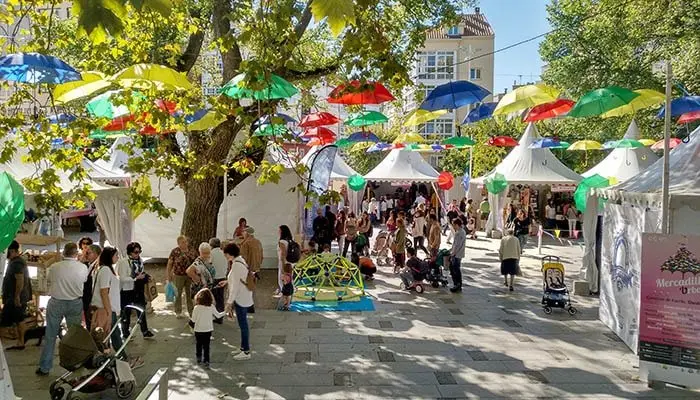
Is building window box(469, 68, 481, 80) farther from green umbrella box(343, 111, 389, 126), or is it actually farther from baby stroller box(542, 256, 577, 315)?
baby stroller box(542, 256, 577, 315)

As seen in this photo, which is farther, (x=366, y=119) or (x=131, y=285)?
(x=366, y=119)

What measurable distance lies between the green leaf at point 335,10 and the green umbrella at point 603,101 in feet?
23.0

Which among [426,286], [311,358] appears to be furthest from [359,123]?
[311,358]

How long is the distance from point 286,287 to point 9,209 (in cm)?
545

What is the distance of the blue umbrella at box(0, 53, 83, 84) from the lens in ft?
20.4

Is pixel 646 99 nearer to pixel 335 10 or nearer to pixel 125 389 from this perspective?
pixel 335 10

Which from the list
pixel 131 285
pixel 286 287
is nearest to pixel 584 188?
pixel 286 287

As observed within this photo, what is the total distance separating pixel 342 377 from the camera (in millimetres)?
6805

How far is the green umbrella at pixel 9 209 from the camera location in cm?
535

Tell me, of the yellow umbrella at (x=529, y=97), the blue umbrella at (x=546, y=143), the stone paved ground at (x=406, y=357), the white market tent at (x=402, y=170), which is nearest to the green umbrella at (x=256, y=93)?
the stone paved ground at (x=406, y=357)

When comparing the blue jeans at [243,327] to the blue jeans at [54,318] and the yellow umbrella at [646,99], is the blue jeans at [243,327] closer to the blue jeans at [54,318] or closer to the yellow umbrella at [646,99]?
the blue jeans at [54,318]

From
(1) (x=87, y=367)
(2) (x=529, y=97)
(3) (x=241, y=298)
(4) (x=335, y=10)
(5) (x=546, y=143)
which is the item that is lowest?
(1) (x=87, y=367)

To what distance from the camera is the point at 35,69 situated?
6.32 meters

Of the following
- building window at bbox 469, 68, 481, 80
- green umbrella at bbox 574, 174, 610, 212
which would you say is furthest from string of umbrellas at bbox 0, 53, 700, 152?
building window at bbox 469, 68, 481, 80
